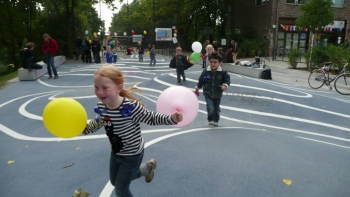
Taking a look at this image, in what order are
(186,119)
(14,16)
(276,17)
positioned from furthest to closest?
(276,17)
(14,16)
(186,119)

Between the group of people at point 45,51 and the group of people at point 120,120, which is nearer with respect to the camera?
the group of people at point 120,120

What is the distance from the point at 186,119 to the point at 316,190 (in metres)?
2.13

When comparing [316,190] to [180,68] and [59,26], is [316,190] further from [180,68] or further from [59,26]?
[59,26]

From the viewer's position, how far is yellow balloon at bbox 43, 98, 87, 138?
2.78 meters

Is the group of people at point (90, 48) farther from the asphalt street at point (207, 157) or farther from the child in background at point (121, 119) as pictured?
the child in background at point (121, 119)

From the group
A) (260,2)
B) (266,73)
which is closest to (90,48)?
(266,73)

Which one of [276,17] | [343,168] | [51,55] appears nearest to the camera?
[343,168]

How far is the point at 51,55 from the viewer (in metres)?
13.2

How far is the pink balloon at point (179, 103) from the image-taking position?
2953 millimetres

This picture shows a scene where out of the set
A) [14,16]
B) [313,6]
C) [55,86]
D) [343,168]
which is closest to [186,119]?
[343,168]

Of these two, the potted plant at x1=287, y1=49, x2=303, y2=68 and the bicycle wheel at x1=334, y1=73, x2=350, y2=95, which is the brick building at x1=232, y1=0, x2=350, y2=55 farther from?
the bicycle wheel at x1=334, y1=73, x2=350, y2=95

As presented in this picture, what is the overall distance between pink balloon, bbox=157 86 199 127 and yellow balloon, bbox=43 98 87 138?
88 centimetres

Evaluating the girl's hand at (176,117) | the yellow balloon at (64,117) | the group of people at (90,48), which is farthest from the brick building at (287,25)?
the yellow balloon at (64,117)

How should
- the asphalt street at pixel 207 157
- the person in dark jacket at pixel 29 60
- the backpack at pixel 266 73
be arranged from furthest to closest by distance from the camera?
the backpack at pixel 266 73 < the person in dark jacket at pixel 29 60 < the asphalt street at pixel 207 157
